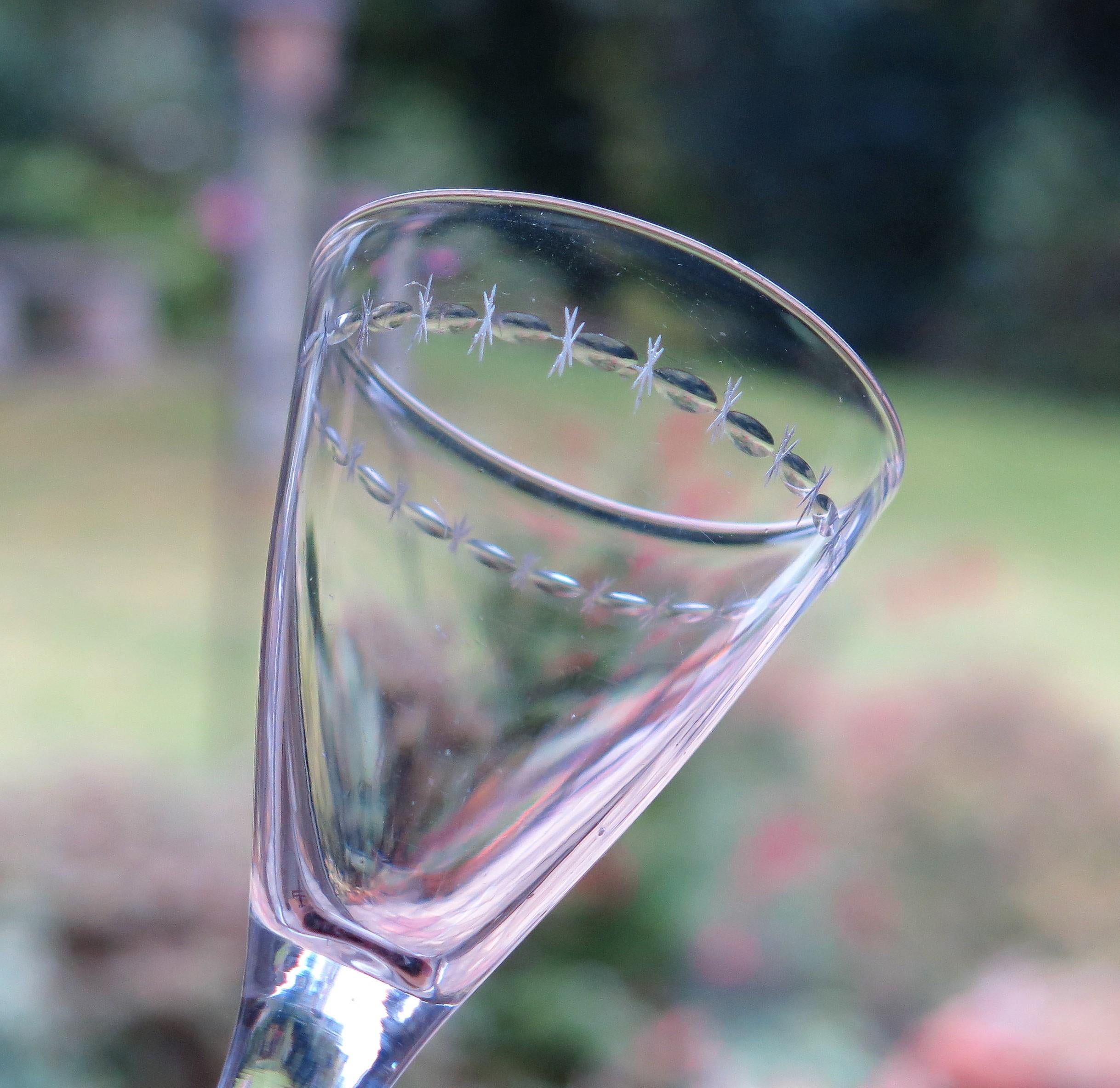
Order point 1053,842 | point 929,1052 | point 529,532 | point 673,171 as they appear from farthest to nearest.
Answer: point 673,171, point 1053,842, point 929,1052, point 529,532

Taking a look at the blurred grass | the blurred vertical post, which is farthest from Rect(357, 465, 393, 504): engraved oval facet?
the blurred vertical post

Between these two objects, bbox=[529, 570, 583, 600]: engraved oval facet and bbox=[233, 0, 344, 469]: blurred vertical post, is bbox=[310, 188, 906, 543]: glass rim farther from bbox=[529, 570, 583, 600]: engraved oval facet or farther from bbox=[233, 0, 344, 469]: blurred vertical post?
bbox=[233, 0, 344, 469]: blurred vertical post

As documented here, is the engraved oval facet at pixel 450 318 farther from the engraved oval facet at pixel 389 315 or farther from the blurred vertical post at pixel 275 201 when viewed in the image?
the blurred vertical post at pixel 275 201

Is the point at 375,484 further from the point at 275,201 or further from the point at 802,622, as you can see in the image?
the point at 275,201

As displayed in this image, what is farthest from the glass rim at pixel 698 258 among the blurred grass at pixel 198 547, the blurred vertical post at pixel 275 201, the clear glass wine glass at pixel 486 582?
the blurred vertical post at pixel 275 201

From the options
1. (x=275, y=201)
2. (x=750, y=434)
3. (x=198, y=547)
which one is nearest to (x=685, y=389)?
(x=750, y=434)

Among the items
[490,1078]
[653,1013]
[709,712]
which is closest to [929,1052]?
[653,1013]

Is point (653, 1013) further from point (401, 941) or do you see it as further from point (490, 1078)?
point (401, 941)

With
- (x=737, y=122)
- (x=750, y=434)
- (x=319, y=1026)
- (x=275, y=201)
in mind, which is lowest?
(x=319, y=1026)
